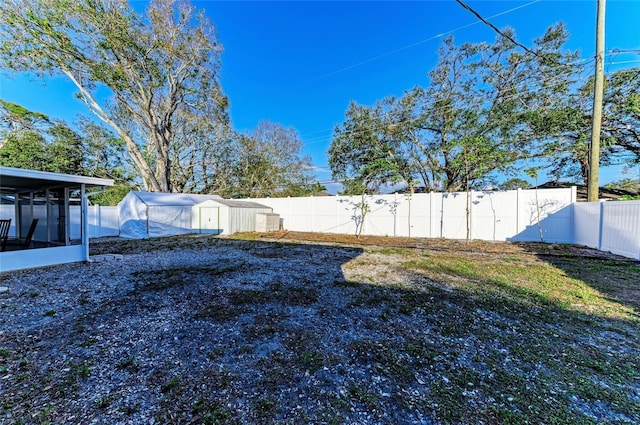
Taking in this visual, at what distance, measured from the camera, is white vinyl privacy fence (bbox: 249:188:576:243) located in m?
8.55

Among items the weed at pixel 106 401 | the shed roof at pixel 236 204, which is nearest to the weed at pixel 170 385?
the weed at pixel 106 401

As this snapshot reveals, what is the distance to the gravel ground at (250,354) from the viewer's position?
166 centimetres

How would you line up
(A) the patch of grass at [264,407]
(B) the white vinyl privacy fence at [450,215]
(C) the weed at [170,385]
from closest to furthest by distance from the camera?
(A) the patch of grass at [264,407] < (C) the weed at [170,385] < (B) the white vinyl privacy fence at [450,215]

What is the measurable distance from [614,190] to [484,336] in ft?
53.3

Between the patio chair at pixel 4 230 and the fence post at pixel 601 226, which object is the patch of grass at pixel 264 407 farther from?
the fence post at pixel 601 226

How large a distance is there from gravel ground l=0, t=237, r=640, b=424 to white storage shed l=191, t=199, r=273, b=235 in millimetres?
8355

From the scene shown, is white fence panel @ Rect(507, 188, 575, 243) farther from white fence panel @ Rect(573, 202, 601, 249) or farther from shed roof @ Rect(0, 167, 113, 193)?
shed roof @ Rect(0, 167, 113, 193)

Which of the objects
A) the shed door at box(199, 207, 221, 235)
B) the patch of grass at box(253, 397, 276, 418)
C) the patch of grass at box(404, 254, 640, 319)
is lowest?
the patch of grass at box(253, 397, 276, 418)

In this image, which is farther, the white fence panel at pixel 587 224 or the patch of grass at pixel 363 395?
the white fence panel at pixel 587 224

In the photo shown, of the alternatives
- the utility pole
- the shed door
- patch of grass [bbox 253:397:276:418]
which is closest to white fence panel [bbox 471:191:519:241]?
the utility pole

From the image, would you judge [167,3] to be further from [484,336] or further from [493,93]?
Answer: [484,336]

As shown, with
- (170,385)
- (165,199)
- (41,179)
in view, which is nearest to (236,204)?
(165,199)

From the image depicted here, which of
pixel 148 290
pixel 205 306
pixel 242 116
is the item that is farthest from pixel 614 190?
pixel 242 116

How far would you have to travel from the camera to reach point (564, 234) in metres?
8.38
